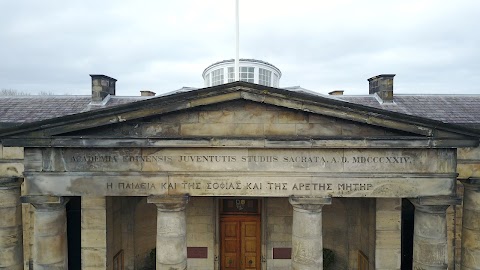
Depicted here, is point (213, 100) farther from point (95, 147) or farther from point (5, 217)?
point (5, 217)

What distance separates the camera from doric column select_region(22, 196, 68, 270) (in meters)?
8.05

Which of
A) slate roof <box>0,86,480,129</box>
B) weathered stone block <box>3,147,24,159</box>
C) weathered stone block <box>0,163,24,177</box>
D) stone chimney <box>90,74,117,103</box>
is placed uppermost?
stone chimney <box>90,74,117,103</box>

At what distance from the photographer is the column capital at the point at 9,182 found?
9344mm

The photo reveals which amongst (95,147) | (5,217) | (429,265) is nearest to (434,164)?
(429,265)

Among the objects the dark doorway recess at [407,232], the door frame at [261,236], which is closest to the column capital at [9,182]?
the door frame at [261,236]

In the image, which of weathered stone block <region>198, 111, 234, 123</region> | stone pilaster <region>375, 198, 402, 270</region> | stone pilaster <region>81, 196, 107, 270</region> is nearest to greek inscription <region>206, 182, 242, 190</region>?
weathered stone block <region>198, 111, 234, 123</region>

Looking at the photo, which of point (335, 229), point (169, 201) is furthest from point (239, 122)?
point (335, 229)

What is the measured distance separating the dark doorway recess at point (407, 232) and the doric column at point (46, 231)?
11.5 m

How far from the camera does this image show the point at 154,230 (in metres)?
12.4

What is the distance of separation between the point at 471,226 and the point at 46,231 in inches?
475

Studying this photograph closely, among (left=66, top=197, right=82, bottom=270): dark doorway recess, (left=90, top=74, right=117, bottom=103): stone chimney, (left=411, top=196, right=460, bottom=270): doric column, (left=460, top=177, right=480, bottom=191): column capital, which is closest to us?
(left=411, top=196, right=460, bottom=270): doric column

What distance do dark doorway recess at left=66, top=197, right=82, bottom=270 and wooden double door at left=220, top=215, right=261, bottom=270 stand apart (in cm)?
535

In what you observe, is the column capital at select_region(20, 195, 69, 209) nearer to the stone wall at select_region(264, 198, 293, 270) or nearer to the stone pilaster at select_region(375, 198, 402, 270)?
the stone wall at select_region(264, 198, 293, 270)

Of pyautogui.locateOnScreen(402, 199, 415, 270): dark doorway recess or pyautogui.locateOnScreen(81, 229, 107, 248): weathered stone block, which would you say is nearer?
pyautogui.locateOnScreen(81, 229, 107, 248): weathered stone block
